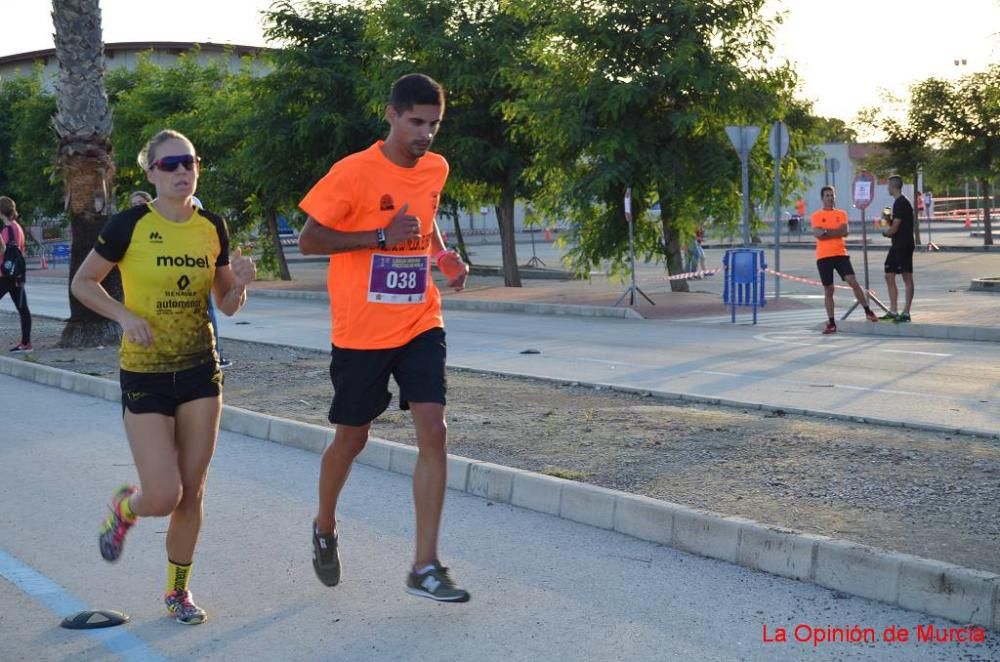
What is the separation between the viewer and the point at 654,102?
26125mm

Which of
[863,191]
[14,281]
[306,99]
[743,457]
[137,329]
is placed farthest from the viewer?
[306,99]

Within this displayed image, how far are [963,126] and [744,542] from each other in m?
39.7

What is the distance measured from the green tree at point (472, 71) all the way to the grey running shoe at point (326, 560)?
2437 centimetres

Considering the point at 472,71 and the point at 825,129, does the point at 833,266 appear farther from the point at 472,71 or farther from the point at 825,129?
the point at 825,129

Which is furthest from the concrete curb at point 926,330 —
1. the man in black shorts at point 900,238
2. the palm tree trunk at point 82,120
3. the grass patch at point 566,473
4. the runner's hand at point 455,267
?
the runner's hand at point 455,267

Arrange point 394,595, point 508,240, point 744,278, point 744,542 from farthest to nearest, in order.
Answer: point 508,240 → point 744,278 → point 744,542 → point 394,595

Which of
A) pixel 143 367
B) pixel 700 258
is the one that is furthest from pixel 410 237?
pixel 700 258

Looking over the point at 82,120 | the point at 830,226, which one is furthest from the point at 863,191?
the point at 82,120

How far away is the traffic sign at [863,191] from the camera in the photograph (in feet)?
66.0

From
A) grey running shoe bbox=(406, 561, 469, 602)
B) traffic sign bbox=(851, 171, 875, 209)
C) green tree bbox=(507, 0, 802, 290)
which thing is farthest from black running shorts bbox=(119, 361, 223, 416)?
green tree bbox=(507, 0, 802, 290)

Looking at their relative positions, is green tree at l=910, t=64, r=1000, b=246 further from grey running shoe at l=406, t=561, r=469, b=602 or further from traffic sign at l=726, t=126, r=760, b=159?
grey running shoe at l=406, t=561, r=469, b=602

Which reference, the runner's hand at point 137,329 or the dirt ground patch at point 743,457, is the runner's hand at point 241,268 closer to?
the runner's hand at point 137,329

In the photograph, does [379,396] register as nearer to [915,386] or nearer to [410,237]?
[410,237]

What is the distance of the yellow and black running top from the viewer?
524cm
